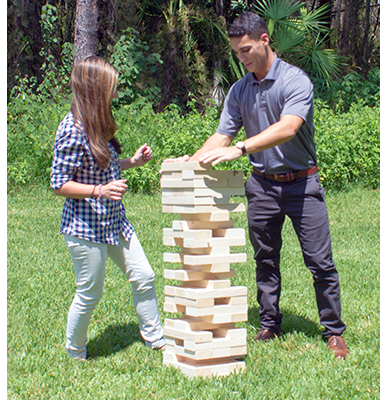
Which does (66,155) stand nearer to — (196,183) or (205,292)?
(196,183)

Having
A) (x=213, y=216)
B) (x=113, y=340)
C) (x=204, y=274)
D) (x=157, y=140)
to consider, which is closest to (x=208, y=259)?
(x=204, y=274)

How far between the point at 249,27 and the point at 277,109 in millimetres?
556

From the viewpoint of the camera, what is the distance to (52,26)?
14688mm

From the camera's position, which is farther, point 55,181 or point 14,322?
point 14,322

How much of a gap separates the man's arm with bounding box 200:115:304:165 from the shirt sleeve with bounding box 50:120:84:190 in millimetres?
742

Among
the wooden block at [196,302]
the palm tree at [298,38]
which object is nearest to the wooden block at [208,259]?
the wooden block at [196,302]

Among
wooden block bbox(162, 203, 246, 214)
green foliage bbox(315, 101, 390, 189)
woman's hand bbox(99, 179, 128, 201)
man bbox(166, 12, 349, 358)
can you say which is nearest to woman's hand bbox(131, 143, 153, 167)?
man bbox(166, 12, 349, 358)

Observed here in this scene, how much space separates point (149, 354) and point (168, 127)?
8195mm

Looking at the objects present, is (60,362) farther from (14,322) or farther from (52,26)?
(52,26)

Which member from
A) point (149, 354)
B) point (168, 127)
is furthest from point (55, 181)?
point (168, 127)

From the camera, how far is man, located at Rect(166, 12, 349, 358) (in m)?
3.53

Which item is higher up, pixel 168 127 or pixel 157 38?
pixel 157 38

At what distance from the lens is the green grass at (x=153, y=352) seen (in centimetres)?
329

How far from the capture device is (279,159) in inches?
A: 148
